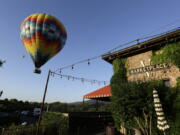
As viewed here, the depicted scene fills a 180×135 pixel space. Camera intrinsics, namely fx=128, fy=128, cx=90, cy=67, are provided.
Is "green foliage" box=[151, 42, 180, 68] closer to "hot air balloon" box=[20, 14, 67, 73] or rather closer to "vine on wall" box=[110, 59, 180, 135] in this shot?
"vine on wall" box=[110, 59, 180, 135]

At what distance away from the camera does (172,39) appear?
29.1 ft

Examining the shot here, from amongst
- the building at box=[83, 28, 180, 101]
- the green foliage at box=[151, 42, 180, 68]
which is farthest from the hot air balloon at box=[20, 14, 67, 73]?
the green foliage at box=[151, 42, 180, 68]

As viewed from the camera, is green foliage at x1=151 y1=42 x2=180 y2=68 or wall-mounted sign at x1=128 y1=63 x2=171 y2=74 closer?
green foliage at x1=151 y1=42 x2=180 y2=68

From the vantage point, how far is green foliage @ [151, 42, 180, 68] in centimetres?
855

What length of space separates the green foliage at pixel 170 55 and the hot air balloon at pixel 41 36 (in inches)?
354

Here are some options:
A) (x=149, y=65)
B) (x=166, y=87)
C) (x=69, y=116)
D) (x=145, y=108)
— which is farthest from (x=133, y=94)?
(x=69, y=116)

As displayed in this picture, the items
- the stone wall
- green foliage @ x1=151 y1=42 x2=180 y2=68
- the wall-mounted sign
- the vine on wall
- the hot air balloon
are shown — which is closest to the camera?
the vine on wall

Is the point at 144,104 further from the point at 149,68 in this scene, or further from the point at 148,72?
the point at 149,68

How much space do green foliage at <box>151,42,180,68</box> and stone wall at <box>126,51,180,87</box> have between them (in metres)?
0.44

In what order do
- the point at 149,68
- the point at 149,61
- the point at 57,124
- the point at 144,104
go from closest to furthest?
1. the point at 144,104
2. the point at 149,68
3. the point at 149,61
4. the point at 57,124

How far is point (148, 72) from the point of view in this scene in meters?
9.76

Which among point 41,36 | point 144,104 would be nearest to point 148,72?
point 144,104

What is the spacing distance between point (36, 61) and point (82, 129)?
934cm

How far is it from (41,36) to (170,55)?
1049 centimetres
